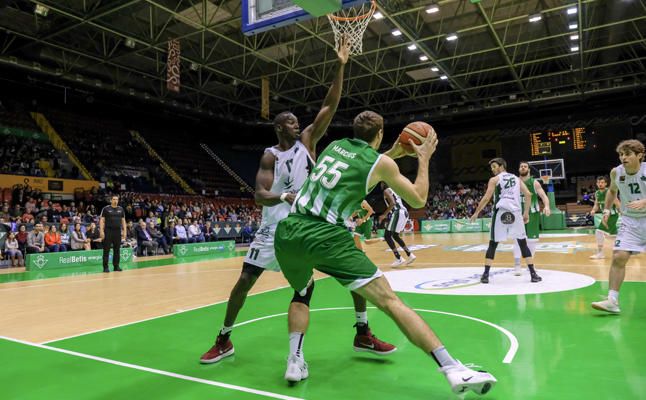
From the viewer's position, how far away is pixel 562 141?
26109mm

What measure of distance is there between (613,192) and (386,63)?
19.1 meters

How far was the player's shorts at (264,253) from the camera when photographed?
341 centimetres

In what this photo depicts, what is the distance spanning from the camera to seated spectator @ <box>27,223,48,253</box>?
12242 millimetres

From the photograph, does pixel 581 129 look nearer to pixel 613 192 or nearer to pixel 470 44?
pixel 470 44

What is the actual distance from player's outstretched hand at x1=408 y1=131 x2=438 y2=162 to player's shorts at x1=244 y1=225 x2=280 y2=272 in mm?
1301

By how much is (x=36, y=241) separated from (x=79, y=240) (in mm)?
1148

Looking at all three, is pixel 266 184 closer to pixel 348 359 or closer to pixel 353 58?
pixel 348 359

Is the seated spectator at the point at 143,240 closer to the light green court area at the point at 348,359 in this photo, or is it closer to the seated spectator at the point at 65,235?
the seated spectator at the point at 65,235

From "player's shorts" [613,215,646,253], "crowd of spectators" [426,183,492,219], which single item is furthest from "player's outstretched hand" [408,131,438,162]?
"crowd of spectators" [426,183,492,219]

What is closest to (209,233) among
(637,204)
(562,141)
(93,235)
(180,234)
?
(180,234)

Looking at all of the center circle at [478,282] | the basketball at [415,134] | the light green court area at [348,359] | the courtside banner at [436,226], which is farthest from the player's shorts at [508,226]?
the courtside banner at [436,226]

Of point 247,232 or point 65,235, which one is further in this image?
point 247,232

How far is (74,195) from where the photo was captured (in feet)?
66.5

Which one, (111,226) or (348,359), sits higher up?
(111,226)
